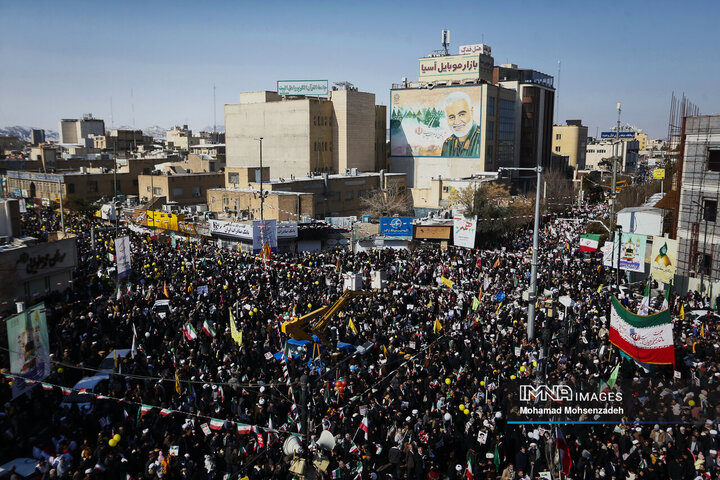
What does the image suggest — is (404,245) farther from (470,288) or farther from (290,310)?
(290,310)

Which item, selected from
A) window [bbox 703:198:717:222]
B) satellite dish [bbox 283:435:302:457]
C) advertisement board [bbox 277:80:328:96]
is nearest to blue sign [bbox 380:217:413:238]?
window [bbox 703:198:717:222]

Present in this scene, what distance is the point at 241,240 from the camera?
34.3m

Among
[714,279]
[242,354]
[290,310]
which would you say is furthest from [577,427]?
[714,279]

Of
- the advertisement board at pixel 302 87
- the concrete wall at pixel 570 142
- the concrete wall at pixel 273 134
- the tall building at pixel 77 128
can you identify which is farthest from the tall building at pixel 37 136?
the concrete wall at pixel 570 142

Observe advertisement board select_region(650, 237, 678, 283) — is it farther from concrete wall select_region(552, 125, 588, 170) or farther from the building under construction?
concrete wall select_region(552, 125, 588, 170)

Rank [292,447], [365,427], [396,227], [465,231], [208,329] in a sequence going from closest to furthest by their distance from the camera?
[292,447]
[365,427]
[208,329]
[465,231]
[396,227]

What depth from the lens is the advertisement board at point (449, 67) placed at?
7969cm

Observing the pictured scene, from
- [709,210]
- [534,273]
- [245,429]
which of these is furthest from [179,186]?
[245,429]

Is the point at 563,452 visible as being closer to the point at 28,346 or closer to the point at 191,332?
the point at 28,346

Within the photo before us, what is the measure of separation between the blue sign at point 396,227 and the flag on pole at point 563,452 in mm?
24616

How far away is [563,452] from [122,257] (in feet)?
61.3

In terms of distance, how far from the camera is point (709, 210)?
24.2 m

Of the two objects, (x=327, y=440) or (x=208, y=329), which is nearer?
(x=327, y=440)

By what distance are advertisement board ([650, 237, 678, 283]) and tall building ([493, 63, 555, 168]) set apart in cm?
5559
